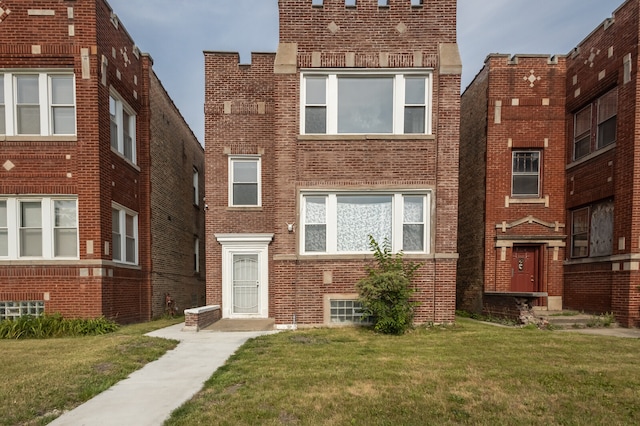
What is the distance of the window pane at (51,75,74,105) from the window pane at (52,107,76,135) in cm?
19

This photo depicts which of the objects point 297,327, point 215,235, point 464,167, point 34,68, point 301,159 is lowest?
point 297,327

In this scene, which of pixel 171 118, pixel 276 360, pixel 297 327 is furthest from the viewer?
pixel 171 118

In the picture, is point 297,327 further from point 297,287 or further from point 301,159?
point 301,159

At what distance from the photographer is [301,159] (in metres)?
8.86

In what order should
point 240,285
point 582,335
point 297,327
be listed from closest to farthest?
point 582,335
point 297,327
point 240,285

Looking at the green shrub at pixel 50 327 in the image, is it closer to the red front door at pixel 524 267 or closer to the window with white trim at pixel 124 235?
the window with white trim at pixel 124 235

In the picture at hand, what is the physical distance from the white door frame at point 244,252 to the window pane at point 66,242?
12.2 feet

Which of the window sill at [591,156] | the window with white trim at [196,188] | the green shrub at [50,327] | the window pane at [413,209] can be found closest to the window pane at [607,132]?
the window sill at [591,156]

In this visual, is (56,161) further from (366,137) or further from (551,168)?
(551,168)

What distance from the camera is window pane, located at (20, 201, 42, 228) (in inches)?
355

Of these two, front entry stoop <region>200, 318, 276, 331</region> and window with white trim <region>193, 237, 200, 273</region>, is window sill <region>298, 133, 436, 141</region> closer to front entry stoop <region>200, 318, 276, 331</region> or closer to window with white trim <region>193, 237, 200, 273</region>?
front entry stoop <region>200, 318, 276, 331</region>

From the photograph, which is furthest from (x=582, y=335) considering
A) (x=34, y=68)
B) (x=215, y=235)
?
(x=34, y=68)

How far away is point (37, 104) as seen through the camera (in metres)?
9.05

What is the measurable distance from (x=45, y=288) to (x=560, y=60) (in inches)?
671
